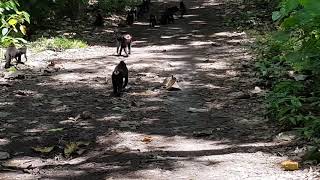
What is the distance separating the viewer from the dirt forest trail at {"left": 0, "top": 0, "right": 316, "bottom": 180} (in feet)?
17.7

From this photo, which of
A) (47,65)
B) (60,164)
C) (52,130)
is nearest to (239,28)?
(47,65)

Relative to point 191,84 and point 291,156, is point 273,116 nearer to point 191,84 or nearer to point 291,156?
point 291,156

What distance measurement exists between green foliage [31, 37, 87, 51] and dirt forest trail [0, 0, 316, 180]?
97 cm

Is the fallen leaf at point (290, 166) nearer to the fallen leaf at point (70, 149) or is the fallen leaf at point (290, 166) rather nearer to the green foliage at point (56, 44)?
the fallen leaf at point (70, 149)

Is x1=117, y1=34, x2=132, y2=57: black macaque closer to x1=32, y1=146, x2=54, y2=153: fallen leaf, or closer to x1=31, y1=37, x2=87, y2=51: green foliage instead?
x1=31, y1=37, x2=87, y2=51: green foliage

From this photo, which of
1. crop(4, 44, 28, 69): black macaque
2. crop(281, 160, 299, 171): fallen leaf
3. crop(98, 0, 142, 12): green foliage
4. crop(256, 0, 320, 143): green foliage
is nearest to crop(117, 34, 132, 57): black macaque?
crop(4, 44, 28, 69): black macaque

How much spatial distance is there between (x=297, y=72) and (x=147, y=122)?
11.4 ft

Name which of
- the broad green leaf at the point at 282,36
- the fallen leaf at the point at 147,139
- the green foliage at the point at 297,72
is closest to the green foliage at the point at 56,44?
the green foliage at the point at 297,72

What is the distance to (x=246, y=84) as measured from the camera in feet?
31.0

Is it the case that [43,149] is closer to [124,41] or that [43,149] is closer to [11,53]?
[11,53]

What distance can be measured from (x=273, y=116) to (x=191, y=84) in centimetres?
296

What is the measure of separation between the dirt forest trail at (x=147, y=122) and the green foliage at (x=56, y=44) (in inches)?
38.2

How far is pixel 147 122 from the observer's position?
24.0ft

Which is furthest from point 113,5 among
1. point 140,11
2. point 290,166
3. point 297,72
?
point 290,166
